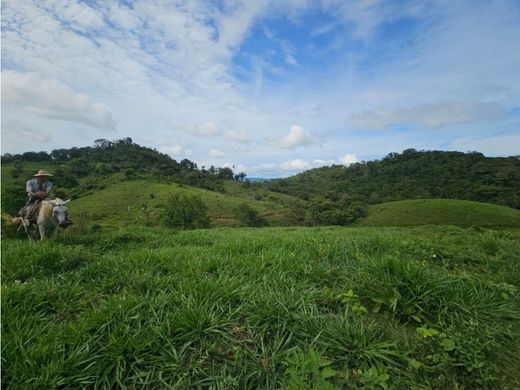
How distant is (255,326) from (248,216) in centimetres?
8018

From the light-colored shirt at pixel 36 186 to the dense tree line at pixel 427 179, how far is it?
323 ft

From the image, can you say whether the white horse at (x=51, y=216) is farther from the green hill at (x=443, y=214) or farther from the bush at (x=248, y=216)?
the green hill at (x=443, y=214)

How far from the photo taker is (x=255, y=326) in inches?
129

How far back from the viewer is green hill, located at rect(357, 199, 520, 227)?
71.0 meters

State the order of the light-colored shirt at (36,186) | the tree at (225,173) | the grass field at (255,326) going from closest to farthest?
the grass field at (255,326) < the light-colored shirt at (36,186) < the tree at (225,173)

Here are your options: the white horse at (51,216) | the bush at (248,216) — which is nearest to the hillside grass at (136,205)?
the bush at (248,216)

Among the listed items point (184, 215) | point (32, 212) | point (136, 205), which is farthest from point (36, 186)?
point (136, 205)

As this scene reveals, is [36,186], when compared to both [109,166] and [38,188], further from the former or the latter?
[109,166]

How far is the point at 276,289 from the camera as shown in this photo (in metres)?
4.04

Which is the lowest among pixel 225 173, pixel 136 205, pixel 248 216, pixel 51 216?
pixel 248 216

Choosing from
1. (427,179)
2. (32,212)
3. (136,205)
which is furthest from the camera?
(427,179)

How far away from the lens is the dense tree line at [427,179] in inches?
3903

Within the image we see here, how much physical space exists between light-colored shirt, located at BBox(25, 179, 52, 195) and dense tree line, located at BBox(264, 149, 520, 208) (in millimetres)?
98508

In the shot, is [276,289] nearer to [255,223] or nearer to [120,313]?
[120,313]
